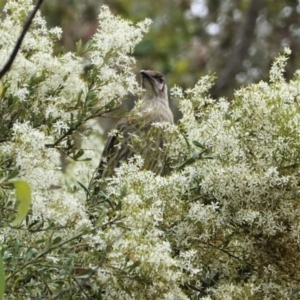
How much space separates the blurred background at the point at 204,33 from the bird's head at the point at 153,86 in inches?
58.2

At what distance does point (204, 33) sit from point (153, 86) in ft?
8.77

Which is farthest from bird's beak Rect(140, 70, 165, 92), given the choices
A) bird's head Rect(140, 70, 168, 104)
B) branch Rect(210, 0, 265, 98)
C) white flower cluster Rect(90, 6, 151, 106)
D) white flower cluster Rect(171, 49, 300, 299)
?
white flower cluster Rect(171, 49, 300, 299)

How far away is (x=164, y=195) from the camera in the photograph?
207 centimetres

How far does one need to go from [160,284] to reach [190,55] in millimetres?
5002

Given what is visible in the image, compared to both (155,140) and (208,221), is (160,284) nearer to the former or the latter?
(208,221)

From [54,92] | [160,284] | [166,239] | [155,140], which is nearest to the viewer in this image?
[160,284]

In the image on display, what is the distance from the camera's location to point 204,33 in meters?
6.75

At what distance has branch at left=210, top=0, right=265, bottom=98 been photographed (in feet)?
18.6

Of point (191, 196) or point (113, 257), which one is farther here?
point (191, 196)

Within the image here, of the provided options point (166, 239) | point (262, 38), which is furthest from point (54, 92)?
point (262, 38)

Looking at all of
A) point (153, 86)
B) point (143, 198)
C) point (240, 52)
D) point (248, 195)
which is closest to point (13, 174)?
point (143, 198)

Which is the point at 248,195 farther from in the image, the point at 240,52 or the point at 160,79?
the point at 240,52

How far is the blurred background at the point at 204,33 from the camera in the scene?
5.89 meters

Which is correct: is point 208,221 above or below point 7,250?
above
